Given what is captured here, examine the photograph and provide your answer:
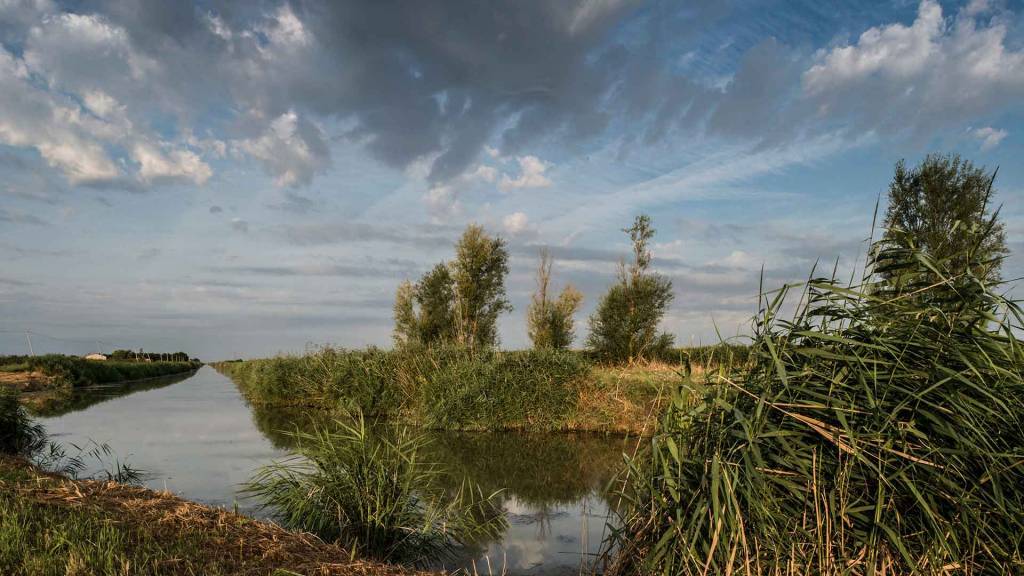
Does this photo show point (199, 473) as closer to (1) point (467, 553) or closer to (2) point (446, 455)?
(2) point (446, 455)

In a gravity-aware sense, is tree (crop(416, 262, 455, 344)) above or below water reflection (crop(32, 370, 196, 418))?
above

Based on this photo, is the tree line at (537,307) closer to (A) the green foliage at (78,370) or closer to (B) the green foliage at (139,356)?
(A) the green foliage at (78,370)

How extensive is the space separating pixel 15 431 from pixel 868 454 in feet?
44.8

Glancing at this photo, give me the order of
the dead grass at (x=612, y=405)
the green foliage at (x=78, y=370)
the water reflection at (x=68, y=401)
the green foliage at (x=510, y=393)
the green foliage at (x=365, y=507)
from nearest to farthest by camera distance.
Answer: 1. the green foliage at (x=365, y=507)
2. the dead grass at (x=612, y=405)
3. the green foliage at (x=510, y=393)
4. the water reflection at (x=68, y=401)
5. the green foliage at (x=78, y=370)

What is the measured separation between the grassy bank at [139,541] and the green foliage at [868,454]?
7.00 feet

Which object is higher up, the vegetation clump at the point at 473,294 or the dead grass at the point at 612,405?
the vegetation clump at the point at 473,294

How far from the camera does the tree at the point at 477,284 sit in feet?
106

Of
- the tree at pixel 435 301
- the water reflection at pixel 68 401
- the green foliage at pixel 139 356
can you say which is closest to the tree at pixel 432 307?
the tree at pixel 435 301

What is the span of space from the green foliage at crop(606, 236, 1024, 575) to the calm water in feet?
4.46

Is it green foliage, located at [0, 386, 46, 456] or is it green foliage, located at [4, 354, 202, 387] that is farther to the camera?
green foliage, located at [4, 354, 202, 387]

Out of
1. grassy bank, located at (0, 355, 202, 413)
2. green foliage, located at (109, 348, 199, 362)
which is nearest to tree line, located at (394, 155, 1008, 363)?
grassy bank, located at (0, 355, 202, 413)

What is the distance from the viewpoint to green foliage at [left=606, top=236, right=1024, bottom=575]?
9.93ft

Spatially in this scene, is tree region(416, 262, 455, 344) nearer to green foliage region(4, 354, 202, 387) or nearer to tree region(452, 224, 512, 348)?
tree region(452, 224, 512, 348)

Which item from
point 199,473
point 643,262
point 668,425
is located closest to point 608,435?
point 199,473
